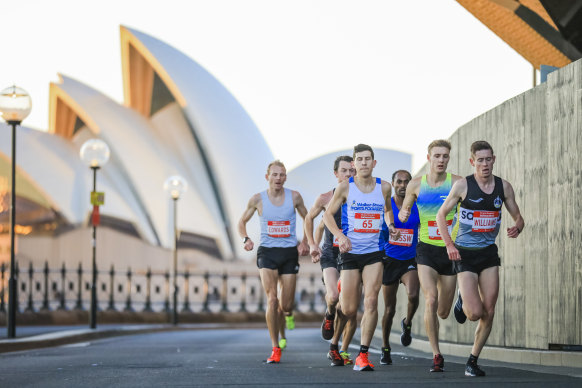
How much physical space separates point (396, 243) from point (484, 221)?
8.02ft

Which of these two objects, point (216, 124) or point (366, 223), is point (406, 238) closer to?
point (366, 223)

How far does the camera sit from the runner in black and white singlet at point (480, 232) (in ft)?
28.0

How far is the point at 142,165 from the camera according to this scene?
4178cm

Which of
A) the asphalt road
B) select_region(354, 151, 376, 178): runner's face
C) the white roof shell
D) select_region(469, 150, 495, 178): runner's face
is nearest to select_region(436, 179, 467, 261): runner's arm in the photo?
select_region(469, 150, 495, 178): runner's face

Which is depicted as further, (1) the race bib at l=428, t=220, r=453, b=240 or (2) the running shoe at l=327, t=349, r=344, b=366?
(2) the running shoe at l=327, t=349, r=344, b=366

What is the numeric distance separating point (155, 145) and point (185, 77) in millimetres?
3888

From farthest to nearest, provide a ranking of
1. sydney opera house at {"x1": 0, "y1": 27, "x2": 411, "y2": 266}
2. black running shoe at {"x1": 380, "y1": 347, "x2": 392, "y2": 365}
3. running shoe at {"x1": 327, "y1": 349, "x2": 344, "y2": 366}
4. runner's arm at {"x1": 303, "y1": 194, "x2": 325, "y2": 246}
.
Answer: sydney opera house at {"x1": 0, "y1": 27, "x2": 411, "y2": 266} < runner's arm at {"x1": 303, "y1": 194, "x2": 325, "y2": 246} < black running shoe at {"x1": 380, "y1": 347, "x2": 392, "y2": 365} < running shoe at {"x1": 327, "y1": 349, "x2": 344, "y2": 366}

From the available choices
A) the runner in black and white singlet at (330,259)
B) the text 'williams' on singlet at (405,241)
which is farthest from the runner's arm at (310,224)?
the text 'williams' on singlet at (405,241)

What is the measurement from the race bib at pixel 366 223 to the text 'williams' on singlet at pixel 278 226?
60.2 inches

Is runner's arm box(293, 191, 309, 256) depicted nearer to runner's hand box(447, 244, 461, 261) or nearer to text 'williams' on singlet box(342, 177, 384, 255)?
text 'williams' on singlet box(342, 177, 384, 255)

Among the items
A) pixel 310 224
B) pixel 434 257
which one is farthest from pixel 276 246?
pixel 434 257

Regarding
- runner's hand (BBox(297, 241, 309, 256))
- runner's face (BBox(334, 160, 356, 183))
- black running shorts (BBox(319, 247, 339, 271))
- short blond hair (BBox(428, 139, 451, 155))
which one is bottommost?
black running shorts (BBox(319, 247, 339, 271))

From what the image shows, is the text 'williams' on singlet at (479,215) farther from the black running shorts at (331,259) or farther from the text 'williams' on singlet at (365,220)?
the black running shorts at (331,259)

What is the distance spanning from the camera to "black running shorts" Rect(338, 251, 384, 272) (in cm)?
937
